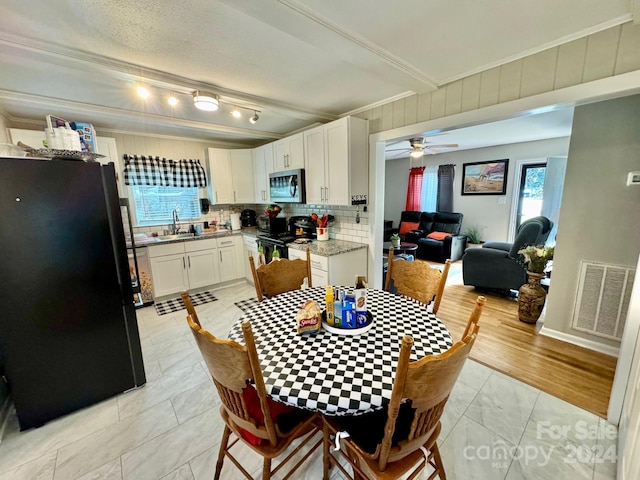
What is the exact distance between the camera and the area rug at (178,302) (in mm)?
3523

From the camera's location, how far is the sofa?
566 centimetres

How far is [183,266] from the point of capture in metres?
3.83

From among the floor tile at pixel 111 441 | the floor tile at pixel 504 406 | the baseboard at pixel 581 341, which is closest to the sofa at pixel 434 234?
the baseboard at pixel 581 341

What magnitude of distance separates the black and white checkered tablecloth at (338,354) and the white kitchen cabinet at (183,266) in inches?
103

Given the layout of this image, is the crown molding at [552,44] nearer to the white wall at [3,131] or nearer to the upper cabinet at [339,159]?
the upper cabinet at [339,159]

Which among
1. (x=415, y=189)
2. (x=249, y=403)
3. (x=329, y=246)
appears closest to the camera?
(x=249, y=403)

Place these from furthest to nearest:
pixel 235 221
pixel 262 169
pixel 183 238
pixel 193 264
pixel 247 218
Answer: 1. pixel 247 218
2. pixel 235 221
3. pixel 262 169
4. pixel 193 264
5. pixel 183 238

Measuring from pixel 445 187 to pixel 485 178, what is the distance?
859 millimetres

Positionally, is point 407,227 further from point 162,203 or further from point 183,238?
point 162,203

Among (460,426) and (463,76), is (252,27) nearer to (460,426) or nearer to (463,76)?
(463,76)

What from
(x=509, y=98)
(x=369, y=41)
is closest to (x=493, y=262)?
(x=509, y=98)

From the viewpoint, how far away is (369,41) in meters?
1.68

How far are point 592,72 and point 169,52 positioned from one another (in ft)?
9.00

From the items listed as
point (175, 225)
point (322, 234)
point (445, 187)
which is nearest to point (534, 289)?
point (322, 234)
